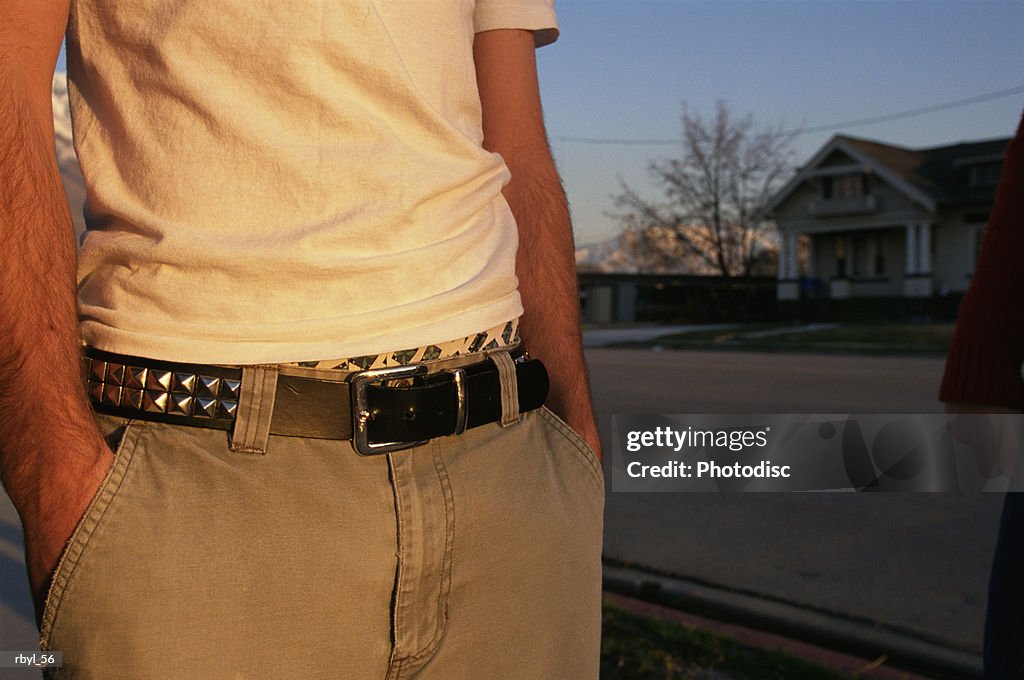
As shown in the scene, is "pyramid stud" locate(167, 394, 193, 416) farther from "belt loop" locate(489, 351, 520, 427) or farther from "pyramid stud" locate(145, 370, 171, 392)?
"belt loop" locate(489, 351, 520, 427)

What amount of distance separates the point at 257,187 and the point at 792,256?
3487cm

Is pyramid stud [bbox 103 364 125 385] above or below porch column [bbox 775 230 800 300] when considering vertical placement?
below

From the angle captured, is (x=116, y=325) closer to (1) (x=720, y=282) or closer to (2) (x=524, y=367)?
(2) (x=524, y=367)

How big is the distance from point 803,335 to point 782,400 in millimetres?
13820

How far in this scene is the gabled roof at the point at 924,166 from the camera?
29812 mm

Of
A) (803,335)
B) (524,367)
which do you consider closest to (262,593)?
(524,367)

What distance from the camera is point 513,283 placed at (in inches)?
54.7

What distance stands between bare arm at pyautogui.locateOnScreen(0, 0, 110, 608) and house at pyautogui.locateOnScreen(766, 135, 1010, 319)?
30.9 metres

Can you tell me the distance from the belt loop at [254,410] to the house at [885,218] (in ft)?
101

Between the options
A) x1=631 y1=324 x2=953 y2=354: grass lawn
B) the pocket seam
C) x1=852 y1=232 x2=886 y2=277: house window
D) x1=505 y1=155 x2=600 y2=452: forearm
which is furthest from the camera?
x1=852 y1=232 x2=886 y2=277: house window

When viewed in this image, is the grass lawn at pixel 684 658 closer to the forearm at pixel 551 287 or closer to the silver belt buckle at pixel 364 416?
the forearm at pixel 551 287

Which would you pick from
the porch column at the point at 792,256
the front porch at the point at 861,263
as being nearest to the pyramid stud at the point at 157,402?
the front porch at the point at 861,263

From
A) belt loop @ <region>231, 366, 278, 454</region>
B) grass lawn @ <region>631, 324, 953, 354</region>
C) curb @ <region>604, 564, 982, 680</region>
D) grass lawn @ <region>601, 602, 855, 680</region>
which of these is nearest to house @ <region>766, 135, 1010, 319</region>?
grass lawn @ <region>631, 324, 953, 354</region>

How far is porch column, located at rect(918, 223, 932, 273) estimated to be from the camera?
3008 centimetres
